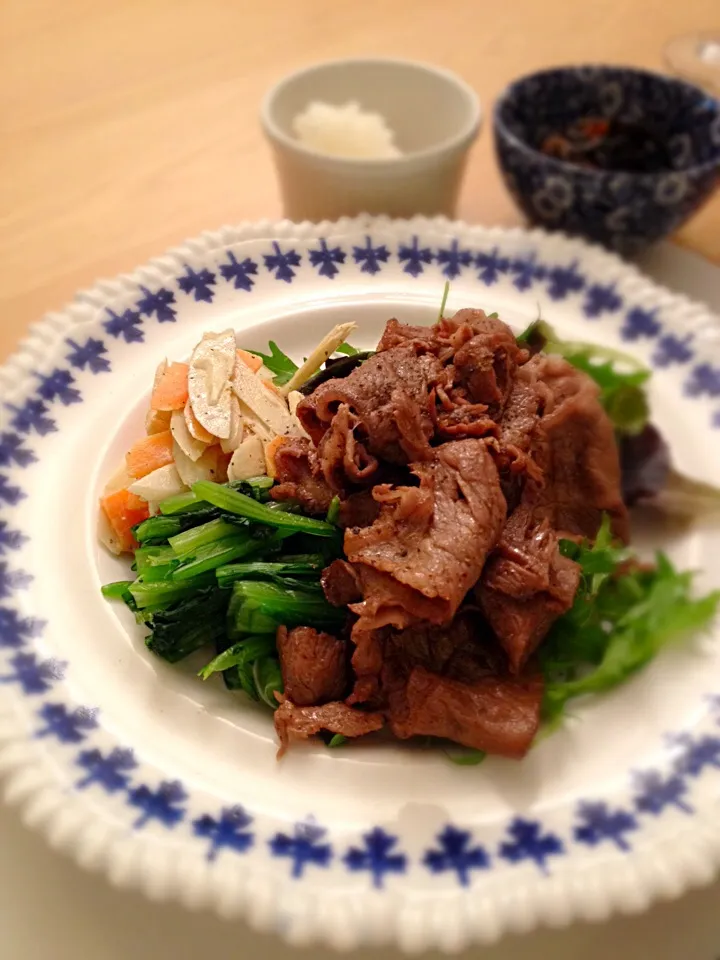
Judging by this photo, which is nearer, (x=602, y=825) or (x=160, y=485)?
(x=602, y=825)

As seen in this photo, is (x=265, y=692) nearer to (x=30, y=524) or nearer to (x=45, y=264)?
(x=30, y=524)

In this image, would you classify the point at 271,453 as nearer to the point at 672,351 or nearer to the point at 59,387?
the point at 59,387

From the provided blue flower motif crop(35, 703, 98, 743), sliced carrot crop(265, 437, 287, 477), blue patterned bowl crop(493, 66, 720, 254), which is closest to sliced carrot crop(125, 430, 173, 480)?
sliced carrot crop(265, 437, 287, 477)

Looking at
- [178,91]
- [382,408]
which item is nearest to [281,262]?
[382,408]

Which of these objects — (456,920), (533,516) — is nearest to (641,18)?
(533,516)

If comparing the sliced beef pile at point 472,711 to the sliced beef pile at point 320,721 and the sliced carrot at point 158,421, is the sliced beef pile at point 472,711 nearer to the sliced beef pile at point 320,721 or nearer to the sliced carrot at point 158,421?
the sliced beef pile at point 320,721

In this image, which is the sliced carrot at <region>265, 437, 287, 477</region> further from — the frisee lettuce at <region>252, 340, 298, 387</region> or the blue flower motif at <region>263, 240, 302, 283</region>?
the blue flower motif at <region>263, 240, 302, 283</region>
